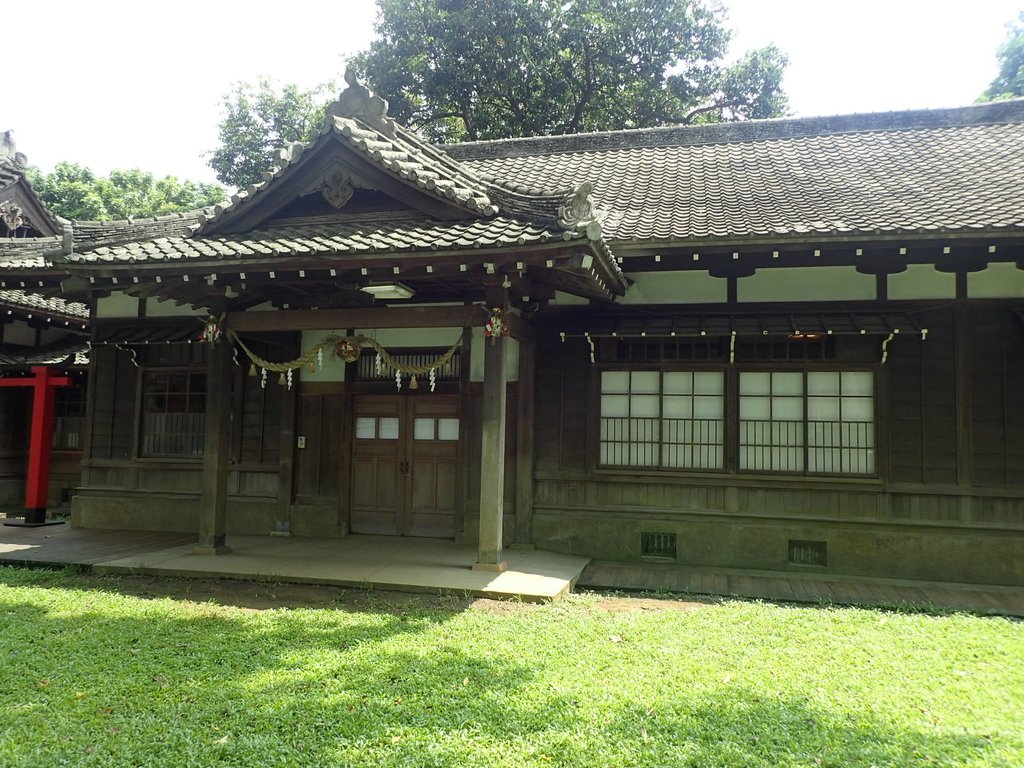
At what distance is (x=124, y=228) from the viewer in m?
11.0

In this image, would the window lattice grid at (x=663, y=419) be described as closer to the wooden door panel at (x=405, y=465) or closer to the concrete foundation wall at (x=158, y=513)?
the wooden door panel at (x=405, y=465)

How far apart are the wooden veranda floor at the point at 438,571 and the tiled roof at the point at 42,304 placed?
16.2ft

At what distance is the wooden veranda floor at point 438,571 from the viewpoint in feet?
23.3

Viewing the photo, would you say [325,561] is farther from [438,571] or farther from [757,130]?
[757,130]

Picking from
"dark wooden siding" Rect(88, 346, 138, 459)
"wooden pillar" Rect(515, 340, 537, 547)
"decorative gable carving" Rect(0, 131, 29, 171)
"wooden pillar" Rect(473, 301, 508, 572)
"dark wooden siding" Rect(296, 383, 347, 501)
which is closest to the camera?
"wooden pillar" Rect(473, 301, 508, 572)

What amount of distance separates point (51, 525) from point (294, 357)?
16.9ft

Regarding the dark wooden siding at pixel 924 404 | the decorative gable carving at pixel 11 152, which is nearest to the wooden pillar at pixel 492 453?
the dark wooden siding at pixel 924 404

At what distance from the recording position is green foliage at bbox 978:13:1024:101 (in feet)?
73.3

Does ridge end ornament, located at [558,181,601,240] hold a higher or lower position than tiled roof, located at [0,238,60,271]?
lower

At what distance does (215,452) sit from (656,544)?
5.81 m

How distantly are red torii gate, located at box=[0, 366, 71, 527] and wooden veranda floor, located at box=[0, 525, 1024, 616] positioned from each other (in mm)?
1515

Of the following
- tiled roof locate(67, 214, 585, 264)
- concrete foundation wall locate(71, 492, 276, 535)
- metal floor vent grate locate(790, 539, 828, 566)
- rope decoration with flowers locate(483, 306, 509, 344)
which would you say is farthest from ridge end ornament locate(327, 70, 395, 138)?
metal floor vent grate locate(790, 539, 828, 566)

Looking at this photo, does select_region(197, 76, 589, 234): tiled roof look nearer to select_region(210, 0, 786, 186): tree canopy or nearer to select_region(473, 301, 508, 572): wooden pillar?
select_region(473, 301, 508, 572): wooden pillar

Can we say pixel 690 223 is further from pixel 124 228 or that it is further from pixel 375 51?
pixel 375 51
